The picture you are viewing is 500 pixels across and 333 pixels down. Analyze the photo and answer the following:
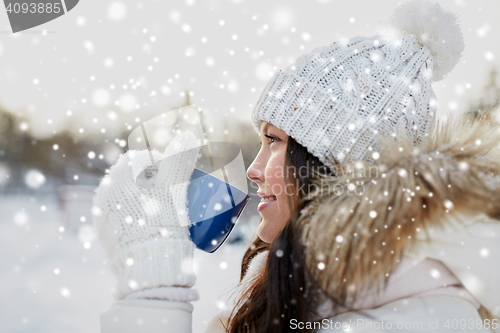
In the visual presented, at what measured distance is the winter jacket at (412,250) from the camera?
1.79 feet

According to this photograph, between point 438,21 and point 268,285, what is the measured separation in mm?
836

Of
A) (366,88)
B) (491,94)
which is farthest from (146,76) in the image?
(491,94)

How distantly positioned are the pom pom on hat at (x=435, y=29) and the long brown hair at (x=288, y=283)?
462 millimetres

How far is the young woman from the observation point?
571mm

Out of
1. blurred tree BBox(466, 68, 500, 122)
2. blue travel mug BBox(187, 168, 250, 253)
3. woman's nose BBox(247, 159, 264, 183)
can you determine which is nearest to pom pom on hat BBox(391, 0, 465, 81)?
woman's nose BBox(247, 159, 264, 183)

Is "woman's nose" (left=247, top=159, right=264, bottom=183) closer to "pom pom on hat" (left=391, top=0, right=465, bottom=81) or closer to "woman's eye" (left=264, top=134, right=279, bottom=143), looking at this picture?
"woman's eye" (left=264, top=134, right=279, bottom=143)

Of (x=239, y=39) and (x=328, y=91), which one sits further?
(x=239, y=39)

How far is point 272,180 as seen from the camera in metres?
0.82

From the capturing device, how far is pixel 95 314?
1.60 m

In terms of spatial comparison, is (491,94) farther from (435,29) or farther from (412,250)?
(412,250)

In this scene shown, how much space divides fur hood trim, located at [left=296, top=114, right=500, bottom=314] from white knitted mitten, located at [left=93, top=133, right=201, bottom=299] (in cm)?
30

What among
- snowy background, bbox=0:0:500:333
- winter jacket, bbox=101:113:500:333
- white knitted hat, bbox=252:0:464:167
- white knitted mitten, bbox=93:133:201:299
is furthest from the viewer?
snowy background, bbox=0:0:500:333

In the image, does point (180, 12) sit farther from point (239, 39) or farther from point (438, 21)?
point (438, 21)

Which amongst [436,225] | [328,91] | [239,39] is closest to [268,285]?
[436,225]
